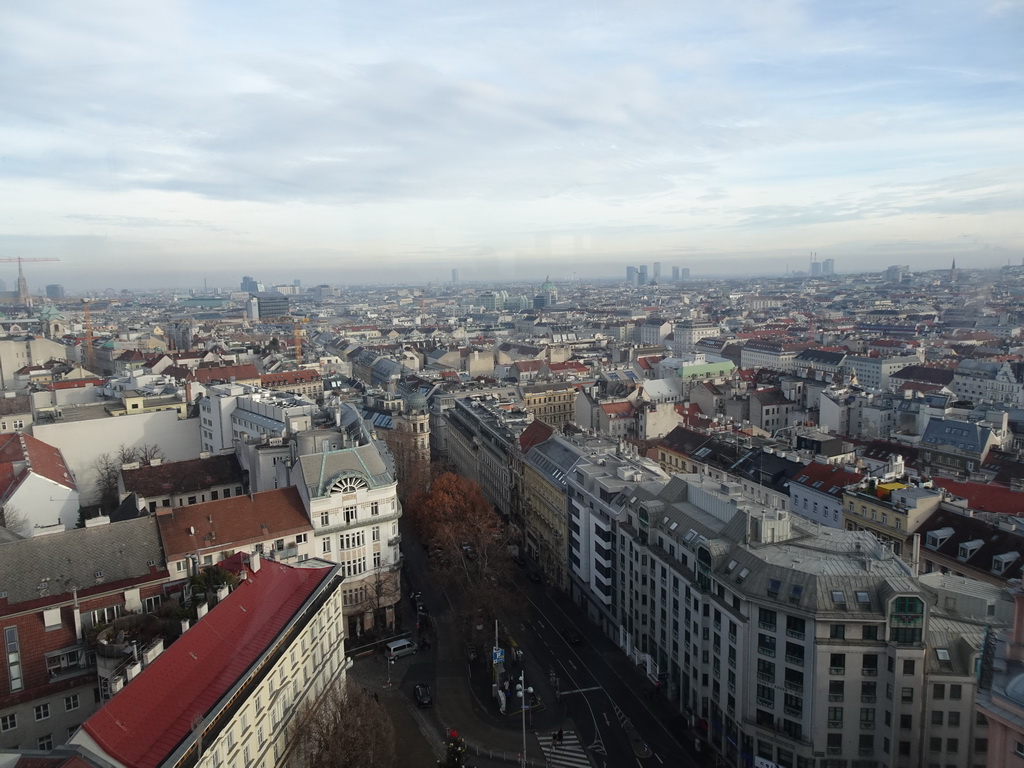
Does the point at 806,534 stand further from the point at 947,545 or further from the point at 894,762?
the point at 947,545

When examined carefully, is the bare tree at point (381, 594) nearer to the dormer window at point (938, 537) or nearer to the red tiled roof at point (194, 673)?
the red tiled roof at point (194, 673)

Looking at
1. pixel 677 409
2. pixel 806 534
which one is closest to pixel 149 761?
pixel 806 534

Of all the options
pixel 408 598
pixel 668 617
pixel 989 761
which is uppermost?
pixel 989 761

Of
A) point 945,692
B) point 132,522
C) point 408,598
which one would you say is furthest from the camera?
point 408,598

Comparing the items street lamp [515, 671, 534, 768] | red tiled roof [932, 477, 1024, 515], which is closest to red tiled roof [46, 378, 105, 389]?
street lamp [515, 671, 534, 768]

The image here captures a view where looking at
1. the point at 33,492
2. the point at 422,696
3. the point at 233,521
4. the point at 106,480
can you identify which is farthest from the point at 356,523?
the point at 106,480
